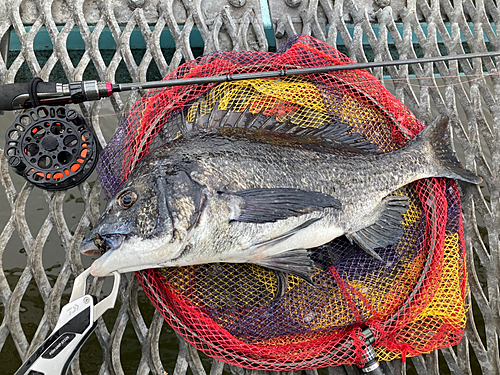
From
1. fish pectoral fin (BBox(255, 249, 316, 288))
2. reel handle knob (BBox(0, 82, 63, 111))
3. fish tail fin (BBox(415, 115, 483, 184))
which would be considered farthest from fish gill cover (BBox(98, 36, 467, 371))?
reel handle knob (BBox(0, 82, 63, 111))

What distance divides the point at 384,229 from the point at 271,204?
959mm

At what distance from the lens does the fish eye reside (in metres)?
2.01

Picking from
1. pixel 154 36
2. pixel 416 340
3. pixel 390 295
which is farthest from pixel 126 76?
pixel 416 340

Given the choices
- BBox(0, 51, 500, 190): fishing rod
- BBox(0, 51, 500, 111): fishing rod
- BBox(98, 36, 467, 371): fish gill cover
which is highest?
BBox(0, 51, 500, 111): fishing rod

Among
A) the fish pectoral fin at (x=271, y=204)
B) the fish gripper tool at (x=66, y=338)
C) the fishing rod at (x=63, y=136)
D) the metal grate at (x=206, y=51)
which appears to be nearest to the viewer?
the fish gripper tool at (x=66, y=338)

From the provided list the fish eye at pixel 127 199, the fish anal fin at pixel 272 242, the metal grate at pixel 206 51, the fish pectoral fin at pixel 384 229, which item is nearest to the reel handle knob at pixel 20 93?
the metal grate at pixel 206 51

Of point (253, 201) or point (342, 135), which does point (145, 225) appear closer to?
point (253, 201)

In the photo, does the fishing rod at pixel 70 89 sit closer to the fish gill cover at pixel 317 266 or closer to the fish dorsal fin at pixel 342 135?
the fish gill cover at pixel 317 266

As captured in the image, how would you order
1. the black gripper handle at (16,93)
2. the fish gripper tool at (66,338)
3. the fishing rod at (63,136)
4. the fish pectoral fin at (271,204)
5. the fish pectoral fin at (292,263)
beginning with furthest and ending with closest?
1. the fishing rod at (63,136)
2. the black gripper handle at (16,93)
3. the fish pectoral fin at (292,263)
4. the fish pectoral fin at (271,204)
5. the fish gripper tool at (66,338)

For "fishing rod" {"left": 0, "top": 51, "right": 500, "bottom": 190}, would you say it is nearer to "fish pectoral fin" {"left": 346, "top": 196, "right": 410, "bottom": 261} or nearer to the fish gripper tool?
the fish gripper tool

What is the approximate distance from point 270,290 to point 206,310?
47 centimetres

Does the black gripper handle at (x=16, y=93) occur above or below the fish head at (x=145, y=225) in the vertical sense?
above

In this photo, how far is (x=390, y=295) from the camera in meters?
2.57

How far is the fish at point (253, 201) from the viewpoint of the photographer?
6.46ft
